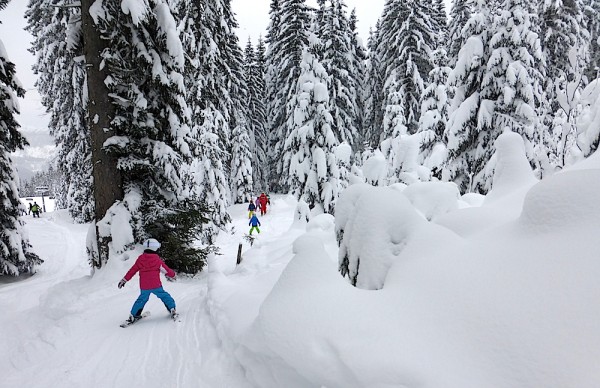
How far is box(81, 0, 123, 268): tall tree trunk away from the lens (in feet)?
28.0

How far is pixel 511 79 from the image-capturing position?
11641mm

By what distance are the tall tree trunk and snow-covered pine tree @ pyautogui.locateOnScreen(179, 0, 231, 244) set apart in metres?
5.23

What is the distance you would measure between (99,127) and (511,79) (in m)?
12.8

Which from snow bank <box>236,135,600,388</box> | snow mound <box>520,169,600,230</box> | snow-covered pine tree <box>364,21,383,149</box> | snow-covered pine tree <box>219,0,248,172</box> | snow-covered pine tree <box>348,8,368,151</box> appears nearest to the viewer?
snow bank <box>236,135,600,388</box>

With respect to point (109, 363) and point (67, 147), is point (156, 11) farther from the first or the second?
point (67, 147)

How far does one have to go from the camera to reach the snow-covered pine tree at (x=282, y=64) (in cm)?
2767

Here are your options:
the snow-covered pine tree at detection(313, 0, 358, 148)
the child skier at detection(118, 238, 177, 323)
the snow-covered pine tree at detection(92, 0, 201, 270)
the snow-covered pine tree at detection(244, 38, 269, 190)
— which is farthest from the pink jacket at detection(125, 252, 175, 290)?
the snow-covered pine tree at detection(244, 38, 269, 190)

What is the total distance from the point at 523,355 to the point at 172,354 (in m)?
4.51

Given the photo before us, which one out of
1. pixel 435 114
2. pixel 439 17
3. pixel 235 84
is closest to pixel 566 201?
pixel 435 114

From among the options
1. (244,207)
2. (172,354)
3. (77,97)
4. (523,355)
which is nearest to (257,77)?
(244,207)

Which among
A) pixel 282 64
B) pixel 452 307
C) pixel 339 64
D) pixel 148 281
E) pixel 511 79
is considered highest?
pixel 282 64

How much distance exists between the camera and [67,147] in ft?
72.5

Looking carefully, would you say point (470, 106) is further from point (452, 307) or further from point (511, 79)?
point (452, 307)

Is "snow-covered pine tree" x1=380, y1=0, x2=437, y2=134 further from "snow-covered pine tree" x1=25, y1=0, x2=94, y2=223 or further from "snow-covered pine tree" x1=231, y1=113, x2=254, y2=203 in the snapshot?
"snow-covered pine tree" x1=25, y1=0, x2=94, y2=223
